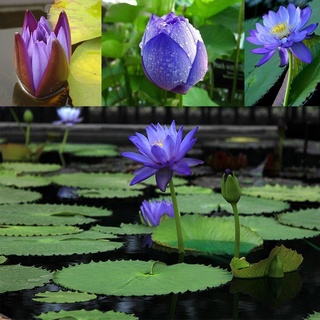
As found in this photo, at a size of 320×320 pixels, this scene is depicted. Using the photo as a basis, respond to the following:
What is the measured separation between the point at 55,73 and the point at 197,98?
528mm

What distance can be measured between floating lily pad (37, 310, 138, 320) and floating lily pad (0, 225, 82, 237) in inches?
20.8

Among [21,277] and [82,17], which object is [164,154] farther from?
[82,17]

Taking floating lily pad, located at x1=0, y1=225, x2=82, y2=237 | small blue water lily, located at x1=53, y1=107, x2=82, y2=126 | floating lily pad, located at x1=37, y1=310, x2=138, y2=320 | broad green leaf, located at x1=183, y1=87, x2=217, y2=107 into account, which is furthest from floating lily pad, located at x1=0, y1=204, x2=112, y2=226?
small blue water lily, located at x1=53, y1=107, x2=82, y2=126

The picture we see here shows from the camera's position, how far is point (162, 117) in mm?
3818

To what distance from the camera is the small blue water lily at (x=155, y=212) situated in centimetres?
149

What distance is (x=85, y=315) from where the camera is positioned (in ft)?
2.90

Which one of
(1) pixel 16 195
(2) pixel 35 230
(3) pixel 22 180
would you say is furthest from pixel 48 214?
(3) pixel 22 180

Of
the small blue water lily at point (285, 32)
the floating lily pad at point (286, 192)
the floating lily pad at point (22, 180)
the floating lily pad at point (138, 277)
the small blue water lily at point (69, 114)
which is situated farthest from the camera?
the small blue water lily at point (69, 114)

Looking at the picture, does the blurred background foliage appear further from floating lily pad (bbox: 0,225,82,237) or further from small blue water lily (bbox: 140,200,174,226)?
floating lily pad (bbox: 0,225,82,237)

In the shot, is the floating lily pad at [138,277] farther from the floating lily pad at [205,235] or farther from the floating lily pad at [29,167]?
the floating lily pad at [29,167]

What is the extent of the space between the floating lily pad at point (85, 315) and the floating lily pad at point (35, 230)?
528 mm

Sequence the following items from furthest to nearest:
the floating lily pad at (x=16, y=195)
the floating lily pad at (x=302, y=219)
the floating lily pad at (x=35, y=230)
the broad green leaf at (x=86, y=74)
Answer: the broad green leaf at (x=86, y=74), the floating lily pad at (x=16, y=195), the floating lily pad at (x=302, y=219), the floating lily pad at (x=35, y=230)

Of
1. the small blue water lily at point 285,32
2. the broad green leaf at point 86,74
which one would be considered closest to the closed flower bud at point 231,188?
the small blue water lily at point 285,32

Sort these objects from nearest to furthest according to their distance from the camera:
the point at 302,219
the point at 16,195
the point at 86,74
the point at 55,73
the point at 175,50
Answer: the point at 175,50 → the point at 302,219 → the point at 16,195 → the point at 55,73 → the point at 86,74
